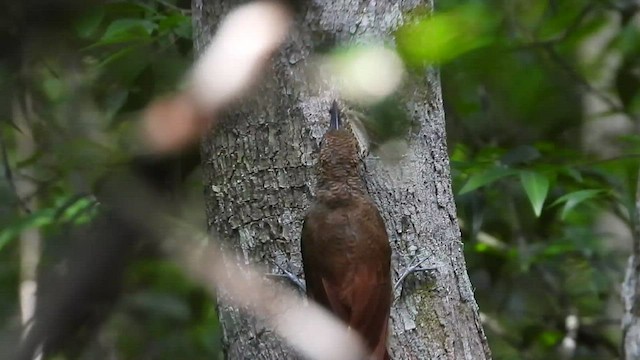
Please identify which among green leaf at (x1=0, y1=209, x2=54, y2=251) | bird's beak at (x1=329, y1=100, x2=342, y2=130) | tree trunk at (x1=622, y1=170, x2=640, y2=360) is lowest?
tree trunk at (x1=622, y1=170, x2=640, y2=360)

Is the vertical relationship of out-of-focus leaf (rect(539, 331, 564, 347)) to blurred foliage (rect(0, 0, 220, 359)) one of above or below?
below

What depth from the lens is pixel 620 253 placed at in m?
3.67

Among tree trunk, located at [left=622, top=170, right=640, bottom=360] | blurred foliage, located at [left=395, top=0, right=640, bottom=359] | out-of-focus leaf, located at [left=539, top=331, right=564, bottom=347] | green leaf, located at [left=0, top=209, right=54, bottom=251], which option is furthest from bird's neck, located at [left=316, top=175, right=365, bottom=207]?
out-of-focus leaf, located at [left=539, top=331, right=564, bottom=347]

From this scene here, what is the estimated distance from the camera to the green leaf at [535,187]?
2.46 meters

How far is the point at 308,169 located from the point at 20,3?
2.14 ft

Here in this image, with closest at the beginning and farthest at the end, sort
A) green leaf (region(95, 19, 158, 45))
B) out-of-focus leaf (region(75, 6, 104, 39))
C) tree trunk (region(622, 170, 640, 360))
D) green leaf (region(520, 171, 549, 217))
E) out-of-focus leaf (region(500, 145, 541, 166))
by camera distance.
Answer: out-of-focus leaf (region(75, 6, 104, 39)), green leaf (region(95, 19, 158, 45)), green leaf (region(520, 171, 549, 217)), tree trunk (region(622, 170, 640, 360)), out-of-focus leaf (region(500, 145, 541, 166))

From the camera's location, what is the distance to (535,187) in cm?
252

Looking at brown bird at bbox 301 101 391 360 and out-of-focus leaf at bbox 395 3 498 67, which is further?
brown bird at bbox 301 101 391 360

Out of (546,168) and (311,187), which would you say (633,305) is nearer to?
(546,168)

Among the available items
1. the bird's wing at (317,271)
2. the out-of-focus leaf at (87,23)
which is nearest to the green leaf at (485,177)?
the bird's wing at (317,271)

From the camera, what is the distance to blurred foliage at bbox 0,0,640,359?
7.90ft

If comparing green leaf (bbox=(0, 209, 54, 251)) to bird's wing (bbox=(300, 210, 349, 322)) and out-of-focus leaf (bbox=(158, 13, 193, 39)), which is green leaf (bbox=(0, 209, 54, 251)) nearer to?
out-of-focus leaf (bbox=(158, 13, 193, 39))

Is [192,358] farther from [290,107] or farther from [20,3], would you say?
[20,3]

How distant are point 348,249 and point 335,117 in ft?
1.04
